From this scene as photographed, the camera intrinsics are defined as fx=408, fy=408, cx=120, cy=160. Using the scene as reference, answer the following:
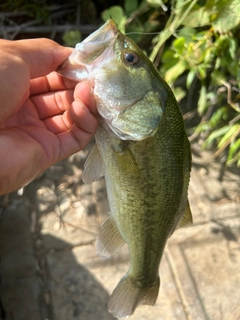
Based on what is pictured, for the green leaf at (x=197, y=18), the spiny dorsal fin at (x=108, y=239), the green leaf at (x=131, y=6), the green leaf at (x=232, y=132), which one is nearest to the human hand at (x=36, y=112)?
the spiny dorsal fin at (x=108, y=239)

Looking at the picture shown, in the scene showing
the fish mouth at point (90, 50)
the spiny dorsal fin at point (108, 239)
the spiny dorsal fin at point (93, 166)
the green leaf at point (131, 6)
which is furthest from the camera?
the green leaf at point (131, 6)

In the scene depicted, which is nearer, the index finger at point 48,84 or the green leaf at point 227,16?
the index finger at point 48,84

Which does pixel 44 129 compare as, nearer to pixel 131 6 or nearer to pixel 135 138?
pixel 135 138

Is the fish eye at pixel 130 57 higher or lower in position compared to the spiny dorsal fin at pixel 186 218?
higher

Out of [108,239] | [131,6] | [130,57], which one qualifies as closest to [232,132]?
[131,6]


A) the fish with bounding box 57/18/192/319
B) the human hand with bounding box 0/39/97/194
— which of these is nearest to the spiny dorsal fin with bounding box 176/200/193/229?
the fish with bounding box 57/18/192/319

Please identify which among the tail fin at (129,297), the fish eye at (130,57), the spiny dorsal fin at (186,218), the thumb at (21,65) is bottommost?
the tail fin at (129,297)

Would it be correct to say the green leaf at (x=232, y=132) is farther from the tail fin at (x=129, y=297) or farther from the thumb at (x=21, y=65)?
the thumb at (x=21, y=65)
